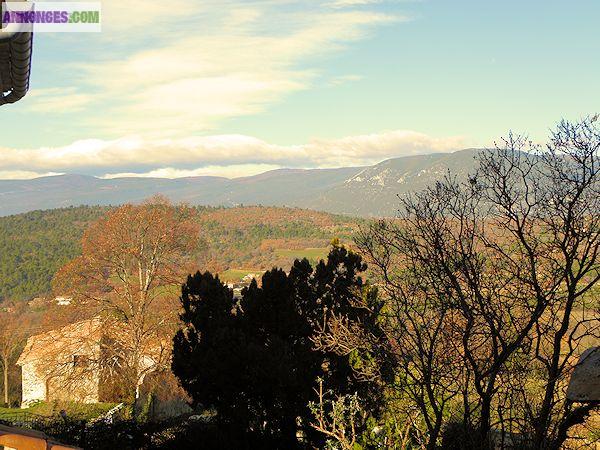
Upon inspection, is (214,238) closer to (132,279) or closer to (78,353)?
(132,279)

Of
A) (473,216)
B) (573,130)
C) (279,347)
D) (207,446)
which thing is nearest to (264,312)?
(279,347)

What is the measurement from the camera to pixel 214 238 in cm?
9269

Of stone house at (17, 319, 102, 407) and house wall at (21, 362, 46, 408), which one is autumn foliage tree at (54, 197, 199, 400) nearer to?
stone house at (17, 319, 102, 407)

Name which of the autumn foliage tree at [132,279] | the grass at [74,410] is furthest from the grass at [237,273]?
the autumn foliage tree at [132,279]

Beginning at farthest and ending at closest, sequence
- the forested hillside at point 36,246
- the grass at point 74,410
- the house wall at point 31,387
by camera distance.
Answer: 1. the forested hillside at point 36,246
2. the house wall at point 31,387
3. the grass at point 74,410

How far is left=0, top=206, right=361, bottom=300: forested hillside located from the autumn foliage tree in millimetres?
26237

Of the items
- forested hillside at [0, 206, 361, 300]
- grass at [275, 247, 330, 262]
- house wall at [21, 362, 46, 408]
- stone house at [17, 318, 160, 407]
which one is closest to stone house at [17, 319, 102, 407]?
stone house at [17, 318, 160, 407]

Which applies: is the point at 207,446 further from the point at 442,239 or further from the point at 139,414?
the point at 139,414

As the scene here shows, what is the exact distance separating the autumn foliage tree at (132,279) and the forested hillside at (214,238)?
26.2 m

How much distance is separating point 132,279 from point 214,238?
71546 mm

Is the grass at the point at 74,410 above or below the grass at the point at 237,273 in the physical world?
below

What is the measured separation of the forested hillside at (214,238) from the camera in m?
63.3

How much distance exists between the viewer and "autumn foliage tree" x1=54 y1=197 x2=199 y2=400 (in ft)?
67.3

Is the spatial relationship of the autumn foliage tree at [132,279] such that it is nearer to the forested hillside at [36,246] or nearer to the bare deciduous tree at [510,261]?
the bare deciduous tree at [510,261]
